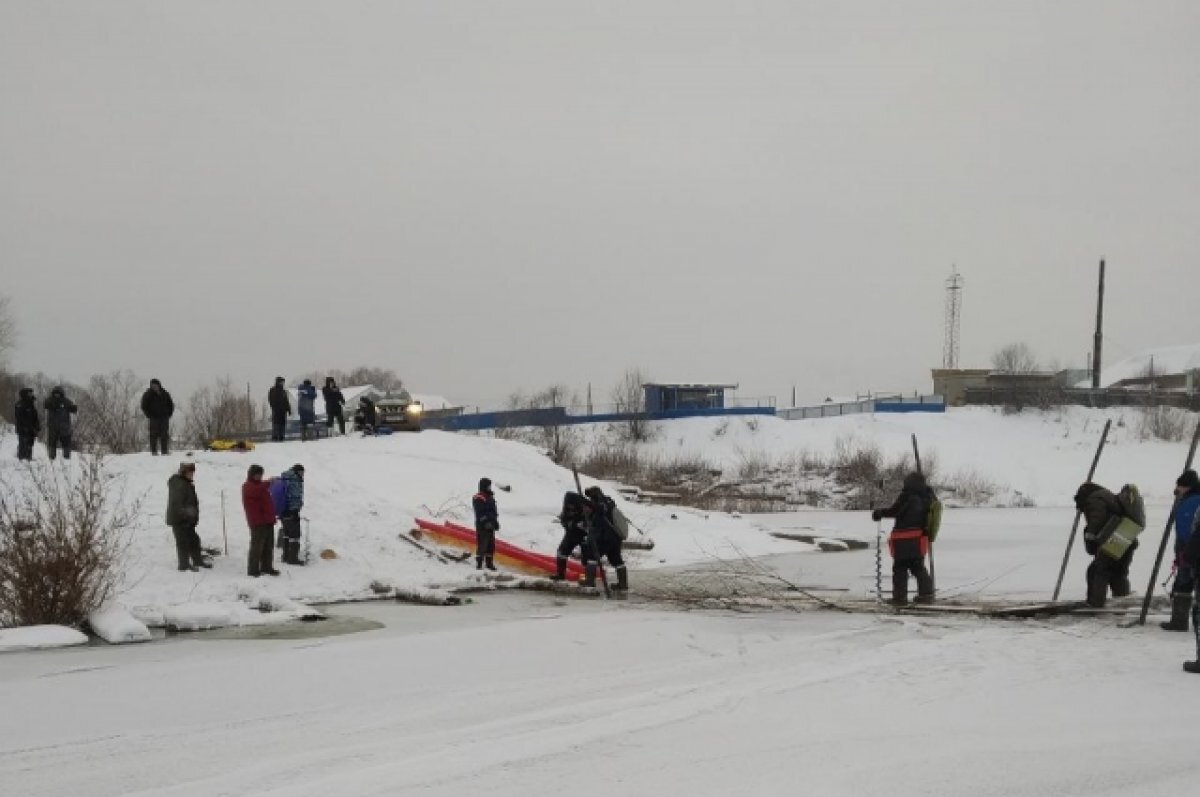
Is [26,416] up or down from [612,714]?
up

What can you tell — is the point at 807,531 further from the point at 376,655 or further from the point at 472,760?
the point at 472,760

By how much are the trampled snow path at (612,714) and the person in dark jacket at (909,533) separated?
2.01 m

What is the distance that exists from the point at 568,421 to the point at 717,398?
13.9 m

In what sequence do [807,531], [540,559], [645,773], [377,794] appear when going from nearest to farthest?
[377,794], [645,773], [540,559], [807,531]

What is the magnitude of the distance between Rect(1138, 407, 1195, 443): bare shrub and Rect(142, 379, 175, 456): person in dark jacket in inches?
1995

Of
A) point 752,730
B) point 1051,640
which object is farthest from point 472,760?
point 1051,640

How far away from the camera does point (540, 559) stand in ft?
61.9

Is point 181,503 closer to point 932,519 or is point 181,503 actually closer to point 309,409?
point 932,519

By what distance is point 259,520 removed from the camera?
15.7 metres

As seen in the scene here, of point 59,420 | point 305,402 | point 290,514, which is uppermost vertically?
point 305,402

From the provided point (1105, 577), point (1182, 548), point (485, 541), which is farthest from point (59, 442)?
point (1182, 548)

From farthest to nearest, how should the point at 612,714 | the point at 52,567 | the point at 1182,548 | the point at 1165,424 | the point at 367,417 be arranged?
the point at 1165,424 → the point at 367,417 → the point at 52,567 → the point at 1182,548 → the point at 612,714

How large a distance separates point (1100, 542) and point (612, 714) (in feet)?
28.2

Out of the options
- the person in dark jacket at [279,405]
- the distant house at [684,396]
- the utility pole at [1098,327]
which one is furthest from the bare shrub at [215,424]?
the utility pole at [1098,327]
